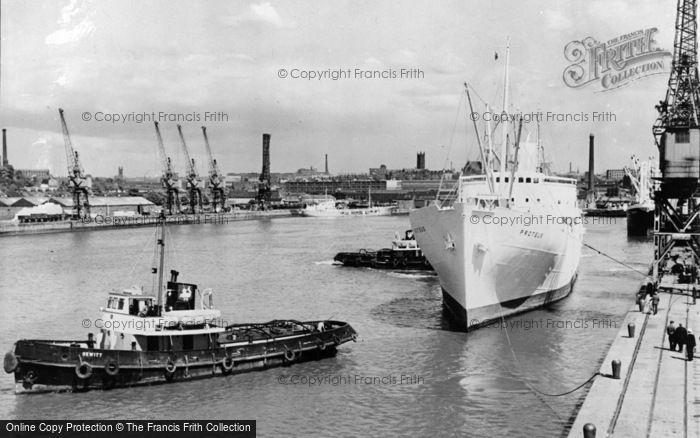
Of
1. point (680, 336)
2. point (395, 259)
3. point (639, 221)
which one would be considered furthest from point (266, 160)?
point (680, 336)

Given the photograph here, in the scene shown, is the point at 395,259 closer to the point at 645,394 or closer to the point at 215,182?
the point at 645,394

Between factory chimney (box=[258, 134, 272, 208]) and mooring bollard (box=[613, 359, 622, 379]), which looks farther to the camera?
factory chimney (box=[258, 134, 272, 208])

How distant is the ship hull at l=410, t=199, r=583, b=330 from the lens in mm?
28219

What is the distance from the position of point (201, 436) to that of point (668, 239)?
3727cm

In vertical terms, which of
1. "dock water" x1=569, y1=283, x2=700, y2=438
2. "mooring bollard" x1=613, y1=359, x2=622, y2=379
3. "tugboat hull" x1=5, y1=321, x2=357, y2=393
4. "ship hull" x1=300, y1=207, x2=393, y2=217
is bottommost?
"ship hull" x1=300, y1=207, x2=393, y2=217

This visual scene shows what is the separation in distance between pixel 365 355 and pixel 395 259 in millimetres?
31060

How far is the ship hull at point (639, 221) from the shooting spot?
9538 centimetres

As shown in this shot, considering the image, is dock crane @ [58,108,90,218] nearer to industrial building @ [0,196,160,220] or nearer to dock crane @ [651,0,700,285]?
industrial building @ [0,196,160,220]

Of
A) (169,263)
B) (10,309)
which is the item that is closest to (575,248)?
(10,309)

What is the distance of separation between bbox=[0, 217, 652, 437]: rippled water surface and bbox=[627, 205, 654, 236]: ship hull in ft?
137

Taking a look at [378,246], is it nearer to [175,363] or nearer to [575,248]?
[575,248]

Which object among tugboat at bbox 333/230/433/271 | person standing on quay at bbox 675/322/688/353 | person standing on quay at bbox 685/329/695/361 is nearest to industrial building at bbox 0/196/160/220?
tugboat at bbox 333/230/433/271

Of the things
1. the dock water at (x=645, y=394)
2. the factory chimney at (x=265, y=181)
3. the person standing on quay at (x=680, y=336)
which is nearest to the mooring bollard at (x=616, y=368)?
the dock water at (x=645, y=394)

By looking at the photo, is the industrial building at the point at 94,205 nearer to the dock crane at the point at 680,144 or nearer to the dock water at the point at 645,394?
the dock crane at the point at 680,144
